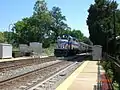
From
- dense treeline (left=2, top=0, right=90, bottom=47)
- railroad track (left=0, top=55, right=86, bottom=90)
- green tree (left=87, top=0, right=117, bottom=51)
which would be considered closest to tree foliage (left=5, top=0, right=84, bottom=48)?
dense treeline (left=2, top=0, right=90, bottom=47)

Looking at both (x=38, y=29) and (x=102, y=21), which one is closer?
(x=102, y=21)

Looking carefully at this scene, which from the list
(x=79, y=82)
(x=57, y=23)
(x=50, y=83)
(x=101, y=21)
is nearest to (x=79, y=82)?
(x=79, y=82)

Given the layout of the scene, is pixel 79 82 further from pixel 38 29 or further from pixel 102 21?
pixel 38 29

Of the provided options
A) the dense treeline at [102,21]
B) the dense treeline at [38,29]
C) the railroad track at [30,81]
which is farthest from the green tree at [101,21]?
the dense treeline at [38,29]

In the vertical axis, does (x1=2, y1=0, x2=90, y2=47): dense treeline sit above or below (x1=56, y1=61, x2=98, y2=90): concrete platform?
above

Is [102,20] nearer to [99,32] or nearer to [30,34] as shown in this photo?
[99,32]

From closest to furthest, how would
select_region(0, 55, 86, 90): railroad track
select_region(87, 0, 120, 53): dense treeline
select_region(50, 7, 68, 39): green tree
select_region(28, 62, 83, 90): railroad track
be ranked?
select_region(28, 62, 83, 90): railroad track → select_region(0, 55, 86, 90): railroad track → select_region(87, 0, 120, 53): dense treeline → select_region(50, 7, 68, 39): green tree

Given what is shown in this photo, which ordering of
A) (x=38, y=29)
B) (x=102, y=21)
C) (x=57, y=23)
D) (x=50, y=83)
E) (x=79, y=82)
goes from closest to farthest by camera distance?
(x=79, y=82)
(x=50, y=83)
(x=102, y=21)
(x=38, y=29)
(x=57, y=23)

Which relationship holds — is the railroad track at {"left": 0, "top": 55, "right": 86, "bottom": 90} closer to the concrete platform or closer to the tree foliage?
the concrete platform

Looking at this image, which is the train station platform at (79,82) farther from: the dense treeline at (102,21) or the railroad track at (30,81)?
the dense treeline at (102,21)

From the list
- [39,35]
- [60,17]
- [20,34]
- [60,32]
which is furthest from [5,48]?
[60,17]

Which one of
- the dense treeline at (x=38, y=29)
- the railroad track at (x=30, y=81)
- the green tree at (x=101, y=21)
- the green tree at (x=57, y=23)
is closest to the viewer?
the railroad track at (x=30, y=81)

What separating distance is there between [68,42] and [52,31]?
Answer: 7258 centimetres

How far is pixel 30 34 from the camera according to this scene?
430 ft
